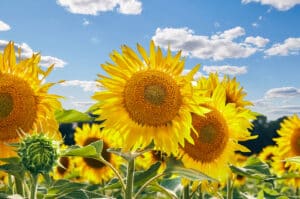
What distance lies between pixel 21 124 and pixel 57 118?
227mm

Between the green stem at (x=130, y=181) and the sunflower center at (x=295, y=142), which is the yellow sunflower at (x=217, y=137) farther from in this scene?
the sunflower center at (x=295, y=142)

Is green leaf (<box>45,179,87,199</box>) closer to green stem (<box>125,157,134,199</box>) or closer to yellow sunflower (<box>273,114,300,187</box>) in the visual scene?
green stem (<box>125,157,134,199</box>)

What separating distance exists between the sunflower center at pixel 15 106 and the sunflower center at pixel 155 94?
731 millimetres

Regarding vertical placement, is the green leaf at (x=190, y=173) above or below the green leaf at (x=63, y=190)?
above

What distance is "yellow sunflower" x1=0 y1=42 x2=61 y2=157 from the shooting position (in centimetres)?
325

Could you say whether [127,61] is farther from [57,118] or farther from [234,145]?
[234,145]

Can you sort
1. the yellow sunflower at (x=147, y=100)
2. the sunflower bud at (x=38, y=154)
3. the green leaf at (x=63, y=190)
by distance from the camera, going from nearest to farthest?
the sunflower bud at (x=38, y=154) → the green leaf at (x=63, y=190) → the yellow sunflower at (x=147, y=100)

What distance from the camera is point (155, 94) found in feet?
11.5

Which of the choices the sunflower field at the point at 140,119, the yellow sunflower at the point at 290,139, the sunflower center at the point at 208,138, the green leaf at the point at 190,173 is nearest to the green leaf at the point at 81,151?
the sunflower field at the point at 140,119

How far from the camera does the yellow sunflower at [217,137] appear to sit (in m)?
3.61

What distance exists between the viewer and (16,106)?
3270mm

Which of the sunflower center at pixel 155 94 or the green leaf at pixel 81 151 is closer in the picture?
the green leaf at pixel 81 151

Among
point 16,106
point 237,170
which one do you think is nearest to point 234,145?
point 237,170

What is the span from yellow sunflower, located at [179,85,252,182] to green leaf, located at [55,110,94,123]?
765 mm
